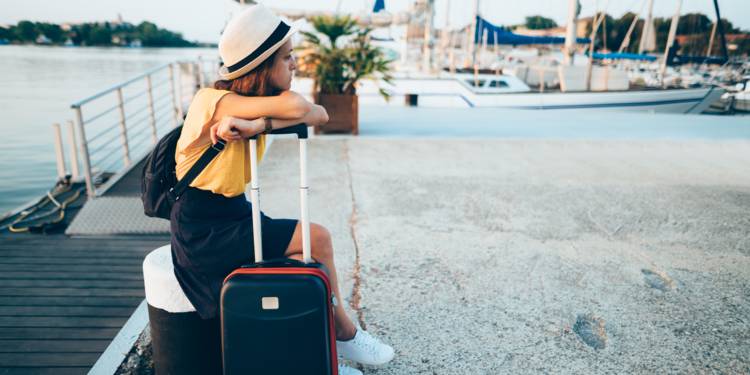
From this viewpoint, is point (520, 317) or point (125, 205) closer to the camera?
point (520, 317)

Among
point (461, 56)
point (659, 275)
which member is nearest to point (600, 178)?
point (659, 275)

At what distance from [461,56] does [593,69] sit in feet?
35.6

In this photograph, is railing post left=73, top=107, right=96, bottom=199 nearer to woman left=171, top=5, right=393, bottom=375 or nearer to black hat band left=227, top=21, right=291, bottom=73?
woman left=171, top=5, right=393, bottom=375

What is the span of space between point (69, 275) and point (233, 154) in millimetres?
Result: 2209

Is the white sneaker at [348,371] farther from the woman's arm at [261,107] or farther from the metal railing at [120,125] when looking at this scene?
the metal railing at [120,125]

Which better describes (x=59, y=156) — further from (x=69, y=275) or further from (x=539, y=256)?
(x=539, y=256)

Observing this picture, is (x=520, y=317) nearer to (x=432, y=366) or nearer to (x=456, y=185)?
(x=432, y=366)

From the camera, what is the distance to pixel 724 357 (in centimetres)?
199

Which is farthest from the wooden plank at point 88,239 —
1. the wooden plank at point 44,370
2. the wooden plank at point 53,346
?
the wooden plank at point 44,370

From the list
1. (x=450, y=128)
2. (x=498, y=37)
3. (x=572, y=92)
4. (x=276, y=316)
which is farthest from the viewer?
(x=498, y=37)

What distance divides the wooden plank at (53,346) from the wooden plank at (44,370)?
14 centimetres

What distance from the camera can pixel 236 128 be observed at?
142 centimetres

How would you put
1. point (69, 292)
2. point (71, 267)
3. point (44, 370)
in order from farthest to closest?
point (71, 267), point (69, 292), point (44, 370)

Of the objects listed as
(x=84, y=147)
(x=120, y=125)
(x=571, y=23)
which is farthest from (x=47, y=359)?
(x=571, y=23)
